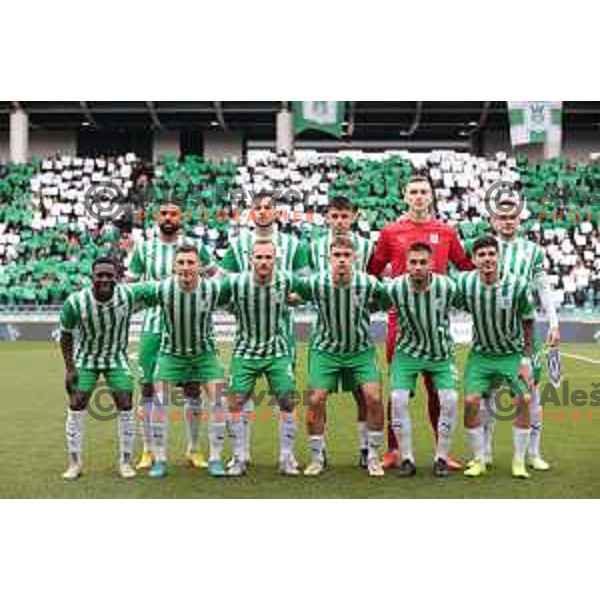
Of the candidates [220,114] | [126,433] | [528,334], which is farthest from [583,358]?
[220,114]

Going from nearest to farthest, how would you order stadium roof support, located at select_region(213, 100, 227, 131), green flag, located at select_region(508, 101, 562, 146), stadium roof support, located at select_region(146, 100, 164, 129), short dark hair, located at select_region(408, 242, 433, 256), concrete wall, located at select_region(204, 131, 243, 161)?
short dark hair, located at select_region(408, 242, 433, 256), green flag, located at select_region(508, 101, 562, 146), stadium roof support, located at select_region(213, 100, 227, 131), stadium roof support, located at select_region(146, 100, 164, 129), concrete wall, located at select_region(204, 131, 243, 161)

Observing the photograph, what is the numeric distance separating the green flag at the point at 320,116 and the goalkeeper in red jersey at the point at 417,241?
19.9 meters

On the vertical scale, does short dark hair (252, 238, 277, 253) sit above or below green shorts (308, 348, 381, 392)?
above

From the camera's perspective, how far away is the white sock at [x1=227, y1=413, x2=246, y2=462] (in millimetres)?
6605

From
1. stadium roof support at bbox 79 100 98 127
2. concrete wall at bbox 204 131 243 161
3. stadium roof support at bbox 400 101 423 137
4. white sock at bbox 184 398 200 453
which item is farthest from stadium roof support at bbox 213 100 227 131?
white sock at bbox 184 398 200 453

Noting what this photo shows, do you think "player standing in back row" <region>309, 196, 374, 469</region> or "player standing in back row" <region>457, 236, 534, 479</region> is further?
"player standing in back row" <region>309, 196, 374, 469</region>

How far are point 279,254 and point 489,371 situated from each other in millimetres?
1519

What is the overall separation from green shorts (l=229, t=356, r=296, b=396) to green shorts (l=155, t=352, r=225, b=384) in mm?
162

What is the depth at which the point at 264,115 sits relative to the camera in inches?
1179

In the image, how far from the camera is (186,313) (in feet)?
21.5

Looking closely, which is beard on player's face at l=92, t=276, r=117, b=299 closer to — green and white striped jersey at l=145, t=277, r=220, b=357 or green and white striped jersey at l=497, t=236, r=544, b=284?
green and white striped jersey at l=145, t=277, r=220, b=357

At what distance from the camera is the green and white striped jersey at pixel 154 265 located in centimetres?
708

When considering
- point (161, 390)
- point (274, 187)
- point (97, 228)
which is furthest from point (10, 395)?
point (274, 187)

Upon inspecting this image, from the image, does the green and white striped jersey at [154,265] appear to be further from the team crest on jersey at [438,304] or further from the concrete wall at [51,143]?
the concrete wall at [51,143]
